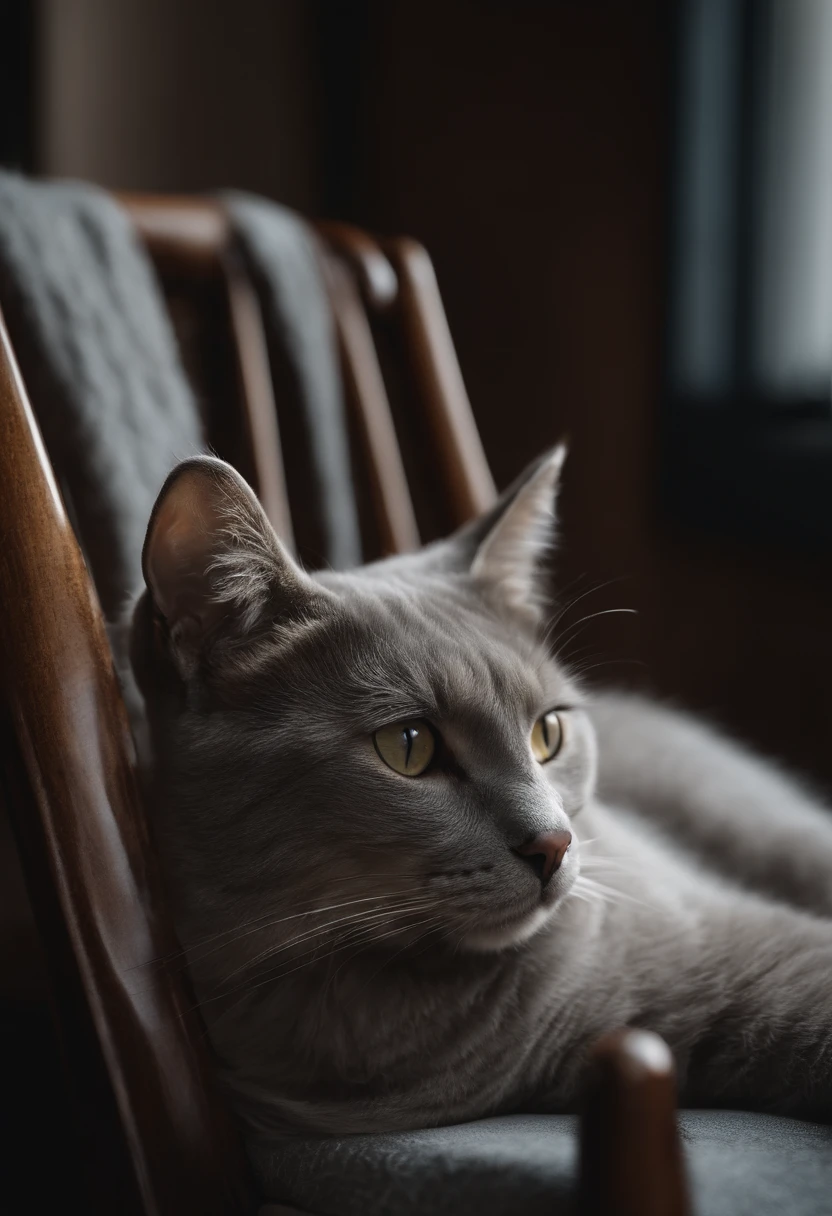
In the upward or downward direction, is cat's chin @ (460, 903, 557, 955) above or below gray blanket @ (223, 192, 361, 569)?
below

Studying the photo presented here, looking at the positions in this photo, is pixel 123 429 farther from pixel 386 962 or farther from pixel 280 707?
pixel 386 962

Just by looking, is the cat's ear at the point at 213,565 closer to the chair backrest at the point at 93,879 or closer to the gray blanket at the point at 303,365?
the chair backrest at the point at 93,879

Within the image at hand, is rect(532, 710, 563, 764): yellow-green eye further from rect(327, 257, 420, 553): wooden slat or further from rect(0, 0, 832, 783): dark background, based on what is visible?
rect(0, 0, 832, 783): dark background

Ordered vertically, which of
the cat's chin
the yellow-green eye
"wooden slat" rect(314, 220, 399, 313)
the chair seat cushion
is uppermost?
"wooden slat" rect(314, 220, 399, 313)

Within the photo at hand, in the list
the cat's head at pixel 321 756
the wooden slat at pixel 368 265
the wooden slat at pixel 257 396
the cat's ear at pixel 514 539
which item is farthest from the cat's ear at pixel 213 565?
the wooden slat at pixel 368 265

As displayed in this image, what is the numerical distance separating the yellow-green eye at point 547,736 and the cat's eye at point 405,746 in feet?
0.37

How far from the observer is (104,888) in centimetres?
56

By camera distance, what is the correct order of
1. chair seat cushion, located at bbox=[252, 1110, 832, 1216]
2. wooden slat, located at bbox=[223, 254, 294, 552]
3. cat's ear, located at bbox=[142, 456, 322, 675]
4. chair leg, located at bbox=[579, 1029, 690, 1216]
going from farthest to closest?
wooden slat, located at bbox=[223, 254, 294, 552] < cat's ear, located at bbox=[142, 456, 322, 675] < chair seat cushion, located at bbox=[252, 1110, 832, 1216] < chair leg, located at bbox=[579, 1029, 690, 1216]

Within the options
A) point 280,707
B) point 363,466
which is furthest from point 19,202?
point 280,707

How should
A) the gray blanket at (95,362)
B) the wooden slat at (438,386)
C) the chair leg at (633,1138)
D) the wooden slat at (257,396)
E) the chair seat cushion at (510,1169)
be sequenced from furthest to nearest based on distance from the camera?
the wooden slat at (438,386)
the wooden slat at (257,396)
the gray blanket at (95,362)
the chair seat cushion at (510,1169)
the chair leg at (633,1138)

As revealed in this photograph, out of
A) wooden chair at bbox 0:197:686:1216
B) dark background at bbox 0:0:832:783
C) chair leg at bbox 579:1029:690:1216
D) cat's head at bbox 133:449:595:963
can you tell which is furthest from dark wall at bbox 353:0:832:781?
chair leg at bbox 579:1029:690:1216

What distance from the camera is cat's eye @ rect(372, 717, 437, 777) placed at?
2.17 ft

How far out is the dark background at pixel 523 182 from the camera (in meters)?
1.74

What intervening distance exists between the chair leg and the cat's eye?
0.92ft
